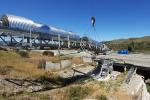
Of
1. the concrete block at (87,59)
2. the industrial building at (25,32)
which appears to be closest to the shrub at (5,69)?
the industrial building at (25,32)

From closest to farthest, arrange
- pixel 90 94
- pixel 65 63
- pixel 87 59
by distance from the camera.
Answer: pixel 90 94
pixel 65 63
pixel 87 59

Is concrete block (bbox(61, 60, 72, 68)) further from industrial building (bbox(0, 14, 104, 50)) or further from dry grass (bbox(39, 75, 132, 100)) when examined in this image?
dry grass (bbox(39, 75, 132, 100))

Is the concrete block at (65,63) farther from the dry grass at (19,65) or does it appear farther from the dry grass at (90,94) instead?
the dry grass at (90,94)

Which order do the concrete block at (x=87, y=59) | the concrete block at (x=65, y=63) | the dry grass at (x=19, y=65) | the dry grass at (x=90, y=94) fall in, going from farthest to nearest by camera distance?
the concrete block at (x=87, y=59) → the concrete block at (x=65, y=63) → the dry grass at (x=19, y=65) → the dry grass at (x=90, y=94)

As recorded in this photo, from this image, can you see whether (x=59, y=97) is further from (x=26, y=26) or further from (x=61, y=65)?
(x=26, y=26)

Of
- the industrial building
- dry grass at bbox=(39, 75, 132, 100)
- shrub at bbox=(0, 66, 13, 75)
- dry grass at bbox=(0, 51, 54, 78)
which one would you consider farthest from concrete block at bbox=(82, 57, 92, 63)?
dry grass at bbox=(39, 75, 132, 100)

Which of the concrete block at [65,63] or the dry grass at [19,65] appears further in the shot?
the concrete block at [65,63]

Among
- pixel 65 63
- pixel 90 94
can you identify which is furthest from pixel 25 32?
pixel 90 94

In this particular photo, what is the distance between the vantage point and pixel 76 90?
2395cm

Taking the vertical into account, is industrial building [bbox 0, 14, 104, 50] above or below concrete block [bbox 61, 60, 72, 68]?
above

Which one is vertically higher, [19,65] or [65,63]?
[19,65]

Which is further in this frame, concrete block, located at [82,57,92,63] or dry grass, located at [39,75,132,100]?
concrete block, located at [82,57,92,63]

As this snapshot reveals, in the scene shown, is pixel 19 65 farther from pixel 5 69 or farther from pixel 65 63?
pixel 65 63

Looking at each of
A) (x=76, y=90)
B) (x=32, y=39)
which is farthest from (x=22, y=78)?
(x=32, y=39)
